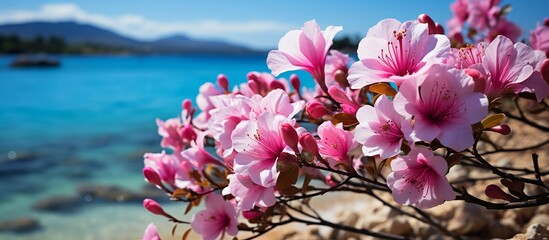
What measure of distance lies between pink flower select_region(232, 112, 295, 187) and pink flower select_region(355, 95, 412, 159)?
0.51 feet

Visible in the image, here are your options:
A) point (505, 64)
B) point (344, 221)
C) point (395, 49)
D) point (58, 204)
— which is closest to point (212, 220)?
point (395, 49)

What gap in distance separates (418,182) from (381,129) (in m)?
0.14

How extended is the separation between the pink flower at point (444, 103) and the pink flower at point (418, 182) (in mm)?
91

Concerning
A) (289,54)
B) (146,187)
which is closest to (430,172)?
(289,54)

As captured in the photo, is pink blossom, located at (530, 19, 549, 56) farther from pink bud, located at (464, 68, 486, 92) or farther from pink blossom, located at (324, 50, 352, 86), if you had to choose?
pink bud, located at (464, 68, 486, 92)

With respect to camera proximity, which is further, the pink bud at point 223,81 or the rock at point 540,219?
the rock at point 540,219

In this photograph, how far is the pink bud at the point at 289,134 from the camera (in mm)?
932

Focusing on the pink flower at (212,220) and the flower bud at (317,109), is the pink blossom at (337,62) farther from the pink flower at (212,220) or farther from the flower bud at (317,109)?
the pink flower at (212,220)

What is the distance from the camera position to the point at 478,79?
0.89m

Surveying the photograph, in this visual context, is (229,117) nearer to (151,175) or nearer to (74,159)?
(151,175)

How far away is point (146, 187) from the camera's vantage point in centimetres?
559

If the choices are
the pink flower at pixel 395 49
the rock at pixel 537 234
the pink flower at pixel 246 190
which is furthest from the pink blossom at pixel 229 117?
the rock at pixel 537 234

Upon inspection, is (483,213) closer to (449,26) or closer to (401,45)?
(449,26)

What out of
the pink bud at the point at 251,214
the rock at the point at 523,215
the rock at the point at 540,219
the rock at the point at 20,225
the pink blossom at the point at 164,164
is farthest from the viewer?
the rock at the point at 20,225
